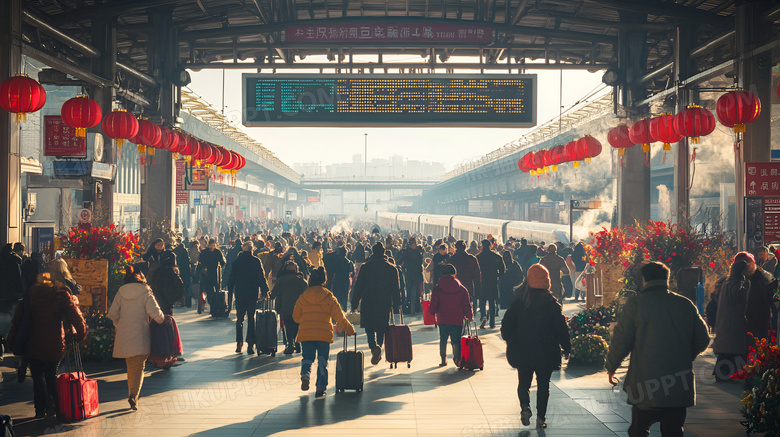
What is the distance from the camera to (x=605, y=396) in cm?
876

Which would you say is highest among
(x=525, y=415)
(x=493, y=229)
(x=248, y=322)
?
(x=493, y=229)

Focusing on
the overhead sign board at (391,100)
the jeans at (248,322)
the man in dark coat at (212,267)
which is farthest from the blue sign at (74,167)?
the jeans at (248,322)

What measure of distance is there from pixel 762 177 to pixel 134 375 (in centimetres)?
965

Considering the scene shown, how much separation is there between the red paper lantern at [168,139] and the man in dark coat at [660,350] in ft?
35.7

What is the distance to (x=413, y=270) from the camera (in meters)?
16.6

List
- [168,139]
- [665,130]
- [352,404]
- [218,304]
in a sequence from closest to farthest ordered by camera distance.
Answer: [352,404] < [665,130] < [168,139] < [218,304]

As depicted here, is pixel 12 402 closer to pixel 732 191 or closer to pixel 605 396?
pixel 605 396

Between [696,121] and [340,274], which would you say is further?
[340,274]

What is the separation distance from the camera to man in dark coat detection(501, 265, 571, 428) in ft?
23.3

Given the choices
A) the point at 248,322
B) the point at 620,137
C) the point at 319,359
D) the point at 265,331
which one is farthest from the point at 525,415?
the point at 620,137

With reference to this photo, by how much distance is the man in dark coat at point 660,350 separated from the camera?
556 centimetres

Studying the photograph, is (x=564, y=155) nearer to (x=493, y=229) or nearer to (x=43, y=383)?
→ (x=43, y=383)

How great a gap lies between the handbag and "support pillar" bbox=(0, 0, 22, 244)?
4310 millimetres

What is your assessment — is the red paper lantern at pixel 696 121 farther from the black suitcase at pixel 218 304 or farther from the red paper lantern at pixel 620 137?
the black suitcase at pixel 218 304
